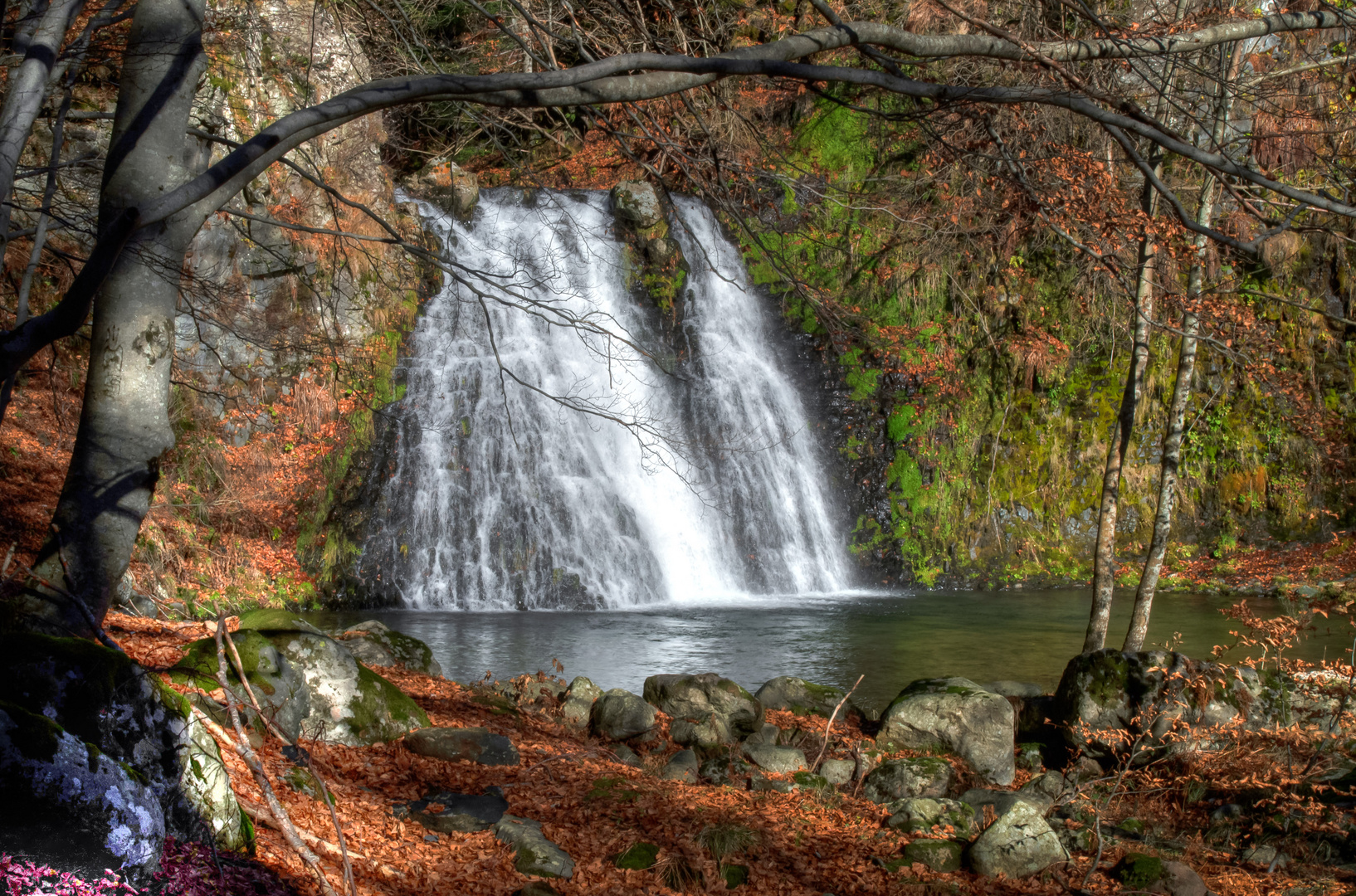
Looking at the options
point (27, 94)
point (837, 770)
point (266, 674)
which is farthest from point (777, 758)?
point (27, 94)

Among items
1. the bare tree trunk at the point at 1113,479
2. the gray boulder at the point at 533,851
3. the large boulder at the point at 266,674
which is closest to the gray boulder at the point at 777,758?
the gray boulder at the point at 533,851

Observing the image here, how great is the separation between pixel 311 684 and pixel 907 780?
3818 millimetres

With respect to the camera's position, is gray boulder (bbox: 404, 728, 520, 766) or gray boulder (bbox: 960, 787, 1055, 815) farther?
gray boulder (bbox: 960, 787, 1055, 815)

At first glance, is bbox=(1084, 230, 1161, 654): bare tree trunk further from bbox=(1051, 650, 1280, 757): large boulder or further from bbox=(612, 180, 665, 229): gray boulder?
bbox=(612, 180, 665, 229): gray boulder

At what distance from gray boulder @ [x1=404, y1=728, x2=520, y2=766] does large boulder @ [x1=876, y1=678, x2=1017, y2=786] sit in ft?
9.84

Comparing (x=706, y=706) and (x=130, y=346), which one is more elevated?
(x=130, y=346)

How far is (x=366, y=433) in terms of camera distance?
13484 mm

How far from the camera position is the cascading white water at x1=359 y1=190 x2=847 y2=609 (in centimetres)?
1303

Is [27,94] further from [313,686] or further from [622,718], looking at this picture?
[622,718]

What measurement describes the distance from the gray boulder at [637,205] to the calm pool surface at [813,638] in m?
7.56

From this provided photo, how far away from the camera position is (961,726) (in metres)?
6.92

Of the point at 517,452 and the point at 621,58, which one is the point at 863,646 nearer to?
the point at 517,452

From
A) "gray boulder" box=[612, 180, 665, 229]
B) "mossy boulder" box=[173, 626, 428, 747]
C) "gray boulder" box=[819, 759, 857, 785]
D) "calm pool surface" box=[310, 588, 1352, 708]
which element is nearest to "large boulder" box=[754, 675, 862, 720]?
"calm pool surface" box=[310, 588, 1352, 708]

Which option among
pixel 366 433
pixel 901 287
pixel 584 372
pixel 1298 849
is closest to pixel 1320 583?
pixel 901 287
